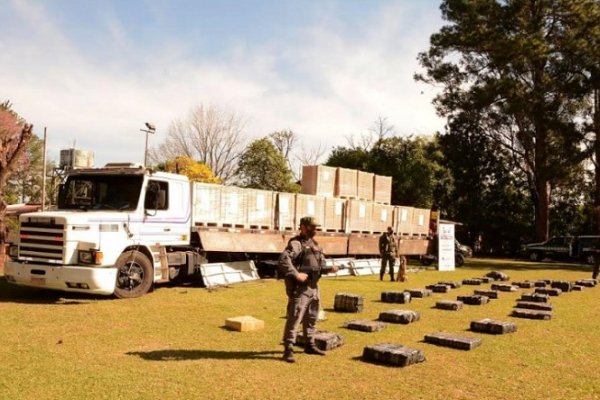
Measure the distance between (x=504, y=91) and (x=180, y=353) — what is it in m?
27.0

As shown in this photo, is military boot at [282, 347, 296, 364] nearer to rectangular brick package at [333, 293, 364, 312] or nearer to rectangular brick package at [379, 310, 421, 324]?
rectangular brick package at [379, 310, 421, 324]

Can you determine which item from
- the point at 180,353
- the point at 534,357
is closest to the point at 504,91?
the point at 534,357

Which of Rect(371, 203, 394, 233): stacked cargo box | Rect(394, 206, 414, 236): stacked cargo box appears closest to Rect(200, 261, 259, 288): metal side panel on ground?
Rect(371, 203, 394, 233): stacked cargo box

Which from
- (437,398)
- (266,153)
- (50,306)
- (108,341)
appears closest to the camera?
(437,398)

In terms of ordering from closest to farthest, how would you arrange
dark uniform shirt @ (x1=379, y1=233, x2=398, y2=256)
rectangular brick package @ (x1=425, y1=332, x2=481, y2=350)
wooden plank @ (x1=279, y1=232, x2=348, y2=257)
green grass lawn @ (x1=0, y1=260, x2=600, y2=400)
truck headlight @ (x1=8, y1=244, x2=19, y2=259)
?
green grass lawn @ (x1=0, y1=260, x2=600, y2=400) → rectangular brick package @ (x1=425, y1=332, x2=481, y2=350) → truck headlight @ (x1=8, y1=244, x2=19, y2=259) → dark uniform shirt @ (x1=379, y1=233, x2=398, y2=256) → wooden plank @ (x1=279, y1=232, x2=348, y2=257)

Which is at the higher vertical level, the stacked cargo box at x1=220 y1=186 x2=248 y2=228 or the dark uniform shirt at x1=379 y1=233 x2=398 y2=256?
the stacked cargo box at x1=220 y1=186 x2=248 y2=228

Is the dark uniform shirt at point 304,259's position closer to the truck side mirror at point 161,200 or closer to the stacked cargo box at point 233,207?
the truck side mirror at point 161,200

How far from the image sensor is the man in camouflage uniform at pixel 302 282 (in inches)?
258

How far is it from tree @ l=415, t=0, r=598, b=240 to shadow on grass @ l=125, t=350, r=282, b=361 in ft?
84.8

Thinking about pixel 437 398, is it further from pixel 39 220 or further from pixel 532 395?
pixel 39 220

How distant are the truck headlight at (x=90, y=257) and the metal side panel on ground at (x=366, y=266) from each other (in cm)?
987

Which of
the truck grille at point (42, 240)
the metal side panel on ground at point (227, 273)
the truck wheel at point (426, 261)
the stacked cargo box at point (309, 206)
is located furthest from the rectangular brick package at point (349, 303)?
the truck wheel at point (426, 261)

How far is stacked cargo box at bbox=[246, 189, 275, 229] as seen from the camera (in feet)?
49.4

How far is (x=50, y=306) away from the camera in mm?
10289
